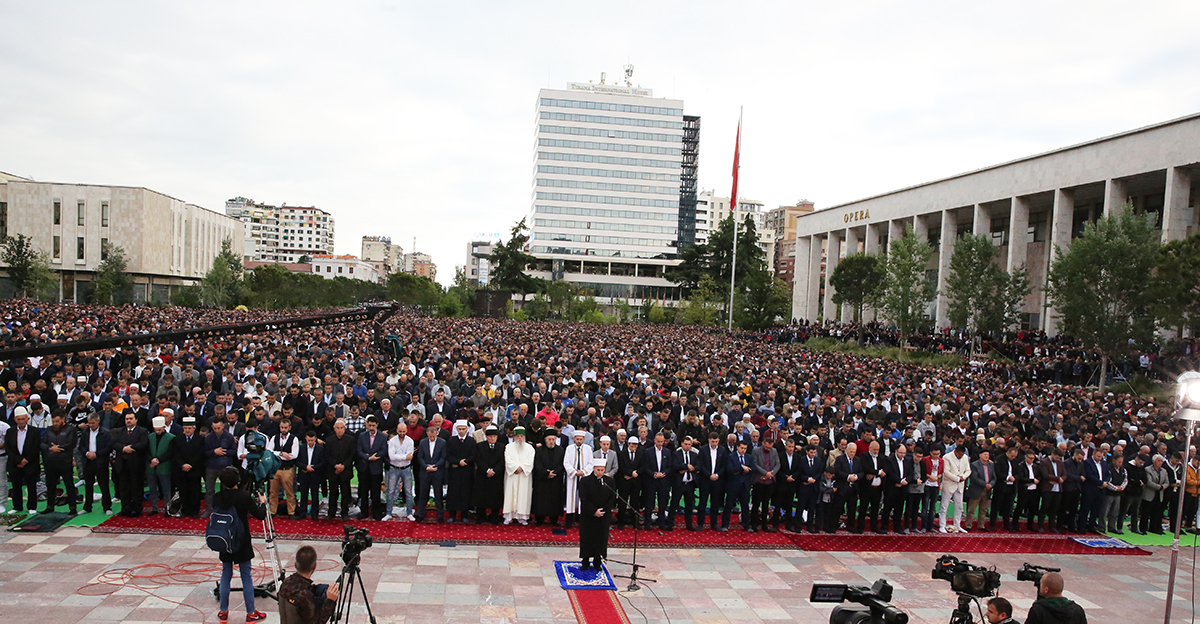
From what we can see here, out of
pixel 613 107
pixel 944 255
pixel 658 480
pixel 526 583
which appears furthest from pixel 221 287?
pixel 526 583

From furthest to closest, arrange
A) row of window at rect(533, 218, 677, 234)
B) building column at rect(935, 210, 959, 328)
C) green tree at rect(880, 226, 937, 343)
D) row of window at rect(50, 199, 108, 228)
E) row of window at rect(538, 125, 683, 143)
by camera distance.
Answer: row of window at rect(533, 218, 677, 234) → row of window at rect(538, 125, 683, 143) → row of window at rect(50, 199, 108, 228) → building column at rect(935, 210, 959, 328) → green tree at rect(880, 226, 937, 343)

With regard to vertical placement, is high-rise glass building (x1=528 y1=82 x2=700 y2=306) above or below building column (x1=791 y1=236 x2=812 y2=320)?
above

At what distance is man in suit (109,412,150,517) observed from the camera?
9.39 m

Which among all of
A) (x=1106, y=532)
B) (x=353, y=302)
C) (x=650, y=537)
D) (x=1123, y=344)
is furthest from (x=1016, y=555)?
(x=353, y=302)

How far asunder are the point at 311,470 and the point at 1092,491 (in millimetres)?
11498

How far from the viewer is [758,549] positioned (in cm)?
979

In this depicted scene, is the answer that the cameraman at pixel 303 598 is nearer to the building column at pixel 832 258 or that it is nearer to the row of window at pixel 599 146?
the building column at pixel 832 258

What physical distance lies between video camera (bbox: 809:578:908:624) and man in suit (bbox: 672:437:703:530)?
19.2 feet

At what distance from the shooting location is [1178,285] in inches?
915

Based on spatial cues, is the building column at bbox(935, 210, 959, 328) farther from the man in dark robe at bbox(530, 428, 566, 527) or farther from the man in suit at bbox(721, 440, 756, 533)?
the man in dark robe at bbox(530, 428, 566, 527)

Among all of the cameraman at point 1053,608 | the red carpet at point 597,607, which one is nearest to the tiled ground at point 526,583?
the red carpet at point 597,607

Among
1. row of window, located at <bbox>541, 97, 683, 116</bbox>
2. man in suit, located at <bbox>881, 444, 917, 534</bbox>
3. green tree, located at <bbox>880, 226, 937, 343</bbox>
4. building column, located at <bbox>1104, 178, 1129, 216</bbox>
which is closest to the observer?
man in suit, located at <bbox>881, 444, 917, 534</bbox>

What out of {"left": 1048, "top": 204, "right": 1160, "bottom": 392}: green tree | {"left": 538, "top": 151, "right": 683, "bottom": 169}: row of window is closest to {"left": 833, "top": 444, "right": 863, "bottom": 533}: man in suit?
{"left": 1048, "top": 204, "right": 1160, "bottom": 392}: green tree

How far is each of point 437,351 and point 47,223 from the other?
221 feet
